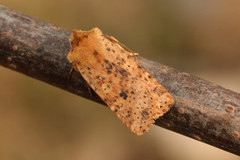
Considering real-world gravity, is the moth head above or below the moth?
above

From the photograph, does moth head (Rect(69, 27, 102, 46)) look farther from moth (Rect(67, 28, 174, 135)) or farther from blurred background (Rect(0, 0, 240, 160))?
blurred background (Rect(0, 0, 240, 160))

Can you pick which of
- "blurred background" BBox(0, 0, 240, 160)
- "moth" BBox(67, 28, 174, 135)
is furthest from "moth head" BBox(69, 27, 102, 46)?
"blurred background" BBox(0, 0, 240, 160)

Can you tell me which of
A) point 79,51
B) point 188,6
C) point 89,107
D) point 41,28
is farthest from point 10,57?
point 188,6

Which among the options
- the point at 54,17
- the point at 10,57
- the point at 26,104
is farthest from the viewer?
the point at 54,17

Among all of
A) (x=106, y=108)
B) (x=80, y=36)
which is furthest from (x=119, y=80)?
(x=106, y=108)

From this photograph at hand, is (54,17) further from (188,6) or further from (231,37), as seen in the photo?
(231,37)

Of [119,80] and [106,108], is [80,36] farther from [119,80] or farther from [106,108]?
[106,108]

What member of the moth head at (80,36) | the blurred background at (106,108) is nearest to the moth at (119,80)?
the moth head at (80,36)
